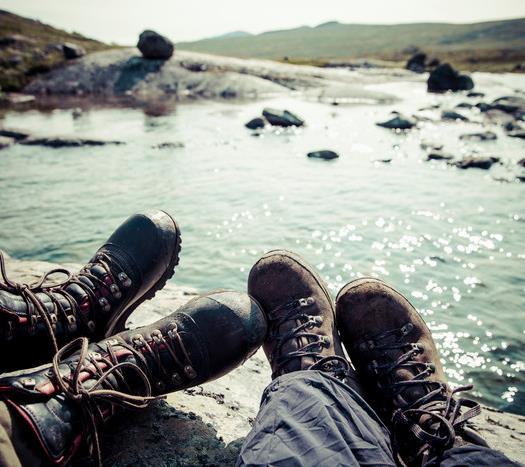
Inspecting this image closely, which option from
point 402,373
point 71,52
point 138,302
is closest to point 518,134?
point 402,373

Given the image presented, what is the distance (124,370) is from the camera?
210cm

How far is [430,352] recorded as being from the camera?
2648 millimetres

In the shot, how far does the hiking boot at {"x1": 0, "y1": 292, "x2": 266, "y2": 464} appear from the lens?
1655 mm

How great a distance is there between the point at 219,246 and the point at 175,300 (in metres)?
2.18

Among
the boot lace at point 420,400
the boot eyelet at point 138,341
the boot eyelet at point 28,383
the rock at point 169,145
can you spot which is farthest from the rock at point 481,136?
the boot eyelet at point 28,383

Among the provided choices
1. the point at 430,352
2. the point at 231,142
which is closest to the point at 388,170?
the point at 231,142

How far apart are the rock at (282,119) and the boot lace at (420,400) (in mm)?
14796

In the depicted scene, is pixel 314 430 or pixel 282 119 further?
pixel 282 119

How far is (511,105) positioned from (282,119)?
11593mm

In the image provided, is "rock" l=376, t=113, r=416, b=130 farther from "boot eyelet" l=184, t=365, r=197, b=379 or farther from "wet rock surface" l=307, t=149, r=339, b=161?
"boot eyelet" l=184, t=365, r=197, b=379

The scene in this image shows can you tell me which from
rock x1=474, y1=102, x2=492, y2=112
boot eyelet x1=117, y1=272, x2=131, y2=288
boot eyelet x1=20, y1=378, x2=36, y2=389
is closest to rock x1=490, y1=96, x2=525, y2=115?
rock x1=474, y1=102, x2=492, y2=112

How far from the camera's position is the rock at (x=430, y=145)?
1231 cm

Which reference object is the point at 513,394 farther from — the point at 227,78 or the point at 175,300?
the point at 227,78

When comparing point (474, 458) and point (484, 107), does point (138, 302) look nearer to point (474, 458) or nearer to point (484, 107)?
point (474, 458)
